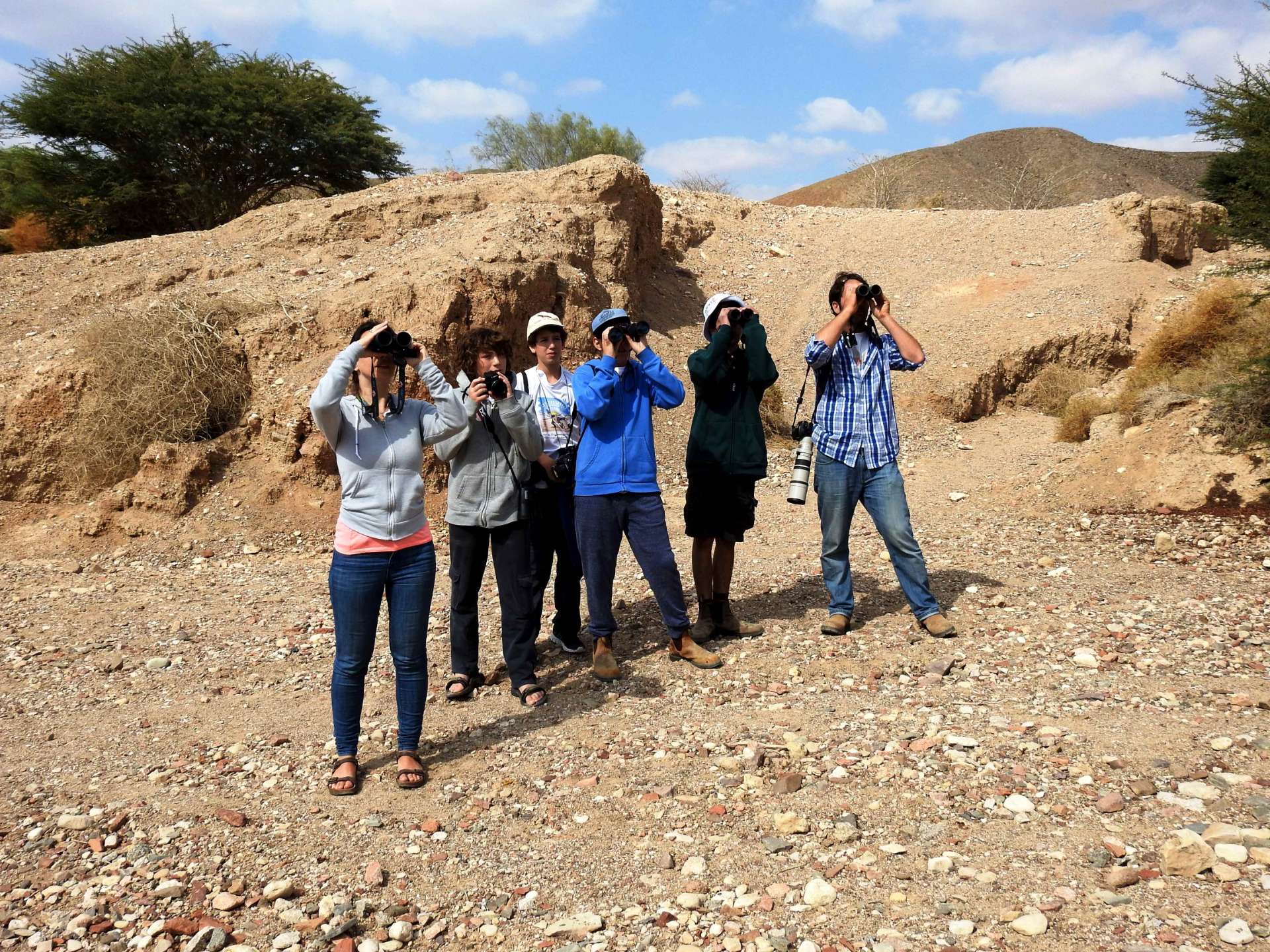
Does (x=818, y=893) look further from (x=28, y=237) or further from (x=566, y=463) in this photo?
(x=28, y=237)

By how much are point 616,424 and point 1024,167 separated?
53.7 meters

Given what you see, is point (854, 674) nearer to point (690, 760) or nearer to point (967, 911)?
point (690, 760)

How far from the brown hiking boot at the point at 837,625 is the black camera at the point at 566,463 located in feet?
5.22

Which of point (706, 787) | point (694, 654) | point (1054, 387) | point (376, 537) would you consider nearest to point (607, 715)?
point (694, 654)

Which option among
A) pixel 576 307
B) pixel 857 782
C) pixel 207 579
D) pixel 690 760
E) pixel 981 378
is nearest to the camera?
pixel 857 782

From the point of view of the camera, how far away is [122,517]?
782 centimetres

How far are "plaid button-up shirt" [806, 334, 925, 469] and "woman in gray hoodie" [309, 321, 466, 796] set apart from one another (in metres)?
2.05

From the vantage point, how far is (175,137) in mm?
17906

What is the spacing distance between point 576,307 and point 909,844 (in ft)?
25.9

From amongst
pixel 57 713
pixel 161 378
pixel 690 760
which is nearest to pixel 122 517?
pixel 161 378

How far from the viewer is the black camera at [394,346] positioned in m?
3.45

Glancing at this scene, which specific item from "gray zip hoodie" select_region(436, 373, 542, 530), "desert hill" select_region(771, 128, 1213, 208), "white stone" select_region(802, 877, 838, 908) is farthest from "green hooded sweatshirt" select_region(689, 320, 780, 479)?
"desert hill" select_region(771, 128, 1213, 208)

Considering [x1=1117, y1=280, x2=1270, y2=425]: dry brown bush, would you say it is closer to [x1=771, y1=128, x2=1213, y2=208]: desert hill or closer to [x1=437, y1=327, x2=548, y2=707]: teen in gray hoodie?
[x1=437, y1=327, x2=548, y2=707]: teen in gray hoodie

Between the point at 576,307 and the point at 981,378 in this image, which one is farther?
the point at 981,378
